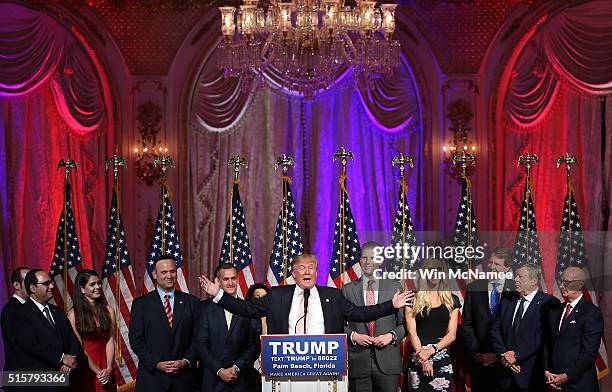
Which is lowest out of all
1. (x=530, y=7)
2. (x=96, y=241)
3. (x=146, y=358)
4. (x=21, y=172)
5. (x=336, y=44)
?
(x=146, y=358)

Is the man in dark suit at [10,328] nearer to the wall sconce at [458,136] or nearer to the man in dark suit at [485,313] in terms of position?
the man in dark suit at [485,313]

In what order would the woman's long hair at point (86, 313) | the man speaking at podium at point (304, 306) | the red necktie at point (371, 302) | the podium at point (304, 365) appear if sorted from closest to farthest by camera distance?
the podium at point (304, 365) → the man speaking at podium at point (304, 306) → the red necktie at point (371, 302) → the woman's long hair at point (86, 313)

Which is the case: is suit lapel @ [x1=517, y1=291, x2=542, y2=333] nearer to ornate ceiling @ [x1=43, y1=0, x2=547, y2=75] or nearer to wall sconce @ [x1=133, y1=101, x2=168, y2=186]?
ornate ceiling @ [x1=43, y1=0, x2=547, y2=75]

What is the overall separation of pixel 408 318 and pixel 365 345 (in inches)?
14.9

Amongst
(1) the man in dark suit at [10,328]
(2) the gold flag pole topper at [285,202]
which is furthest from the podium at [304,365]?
(2) the gold flag pole topper at [285,202]

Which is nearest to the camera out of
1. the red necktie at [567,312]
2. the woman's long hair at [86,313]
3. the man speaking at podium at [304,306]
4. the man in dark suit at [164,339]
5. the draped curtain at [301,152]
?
the man speaking at podium at [304,306]

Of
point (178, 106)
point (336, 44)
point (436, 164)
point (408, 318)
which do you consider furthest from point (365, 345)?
point (178, 106)

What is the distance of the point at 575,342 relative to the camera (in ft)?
25.1

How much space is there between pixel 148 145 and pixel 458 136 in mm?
3228

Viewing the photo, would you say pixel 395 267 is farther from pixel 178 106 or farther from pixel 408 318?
pixel 178 106

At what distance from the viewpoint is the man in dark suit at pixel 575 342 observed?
7578 mm

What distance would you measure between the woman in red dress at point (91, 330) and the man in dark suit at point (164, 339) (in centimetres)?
43

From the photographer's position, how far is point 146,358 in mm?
7832

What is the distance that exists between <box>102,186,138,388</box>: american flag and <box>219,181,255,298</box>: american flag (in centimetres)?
91
